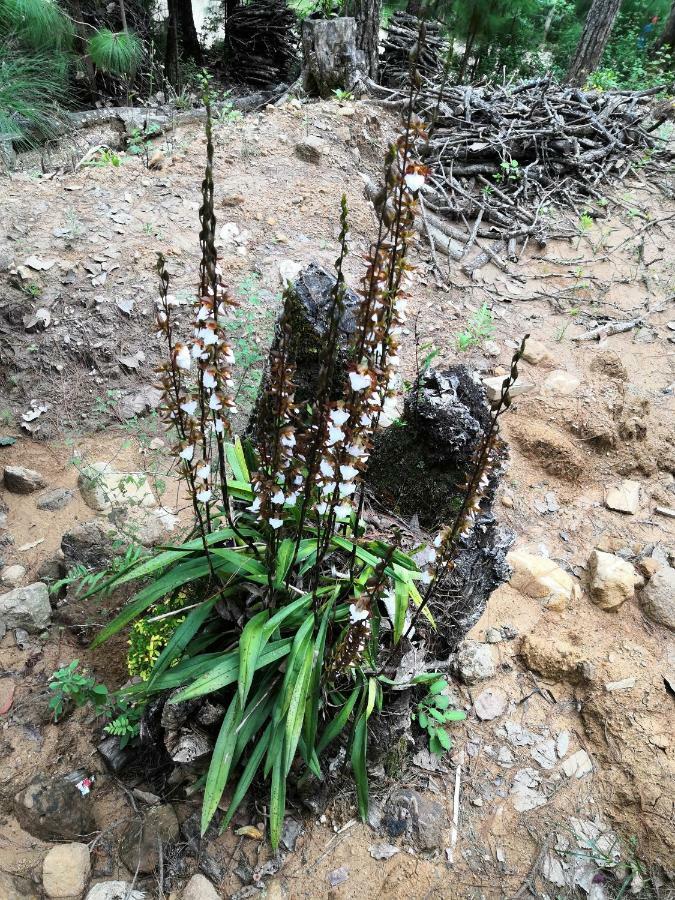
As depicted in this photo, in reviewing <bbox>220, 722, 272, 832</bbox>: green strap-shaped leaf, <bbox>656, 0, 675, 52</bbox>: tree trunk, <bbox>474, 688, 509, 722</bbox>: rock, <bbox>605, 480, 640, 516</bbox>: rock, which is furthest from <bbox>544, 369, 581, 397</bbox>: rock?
<bbox>656, 0, 675, 52</bbox>: tree trunk

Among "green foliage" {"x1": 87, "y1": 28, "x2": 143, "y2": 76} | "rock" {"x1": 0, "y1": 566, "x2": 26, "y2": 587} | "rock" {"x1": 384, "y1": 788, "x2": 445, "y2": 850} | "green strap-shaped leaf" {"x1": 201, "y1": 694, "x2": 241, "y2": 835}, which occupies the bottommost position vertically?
"rock" {"x1": 0, "y1": 566, "x2": 26, "y2": 587}

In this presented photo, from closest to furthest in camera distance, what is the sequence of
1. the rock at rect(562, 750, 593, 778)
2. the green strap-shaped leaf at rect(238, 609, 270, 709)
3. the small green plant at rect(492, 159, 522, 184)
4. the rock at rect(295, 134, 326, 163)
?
the green strap-shaped leaf at rect(238, 609, 270, 709) < the rock at rect(562, 750, 593, 778) < the rock at rect(295, 134, 326, 163) < the small green plant at rect(492, 159, 522, 184)

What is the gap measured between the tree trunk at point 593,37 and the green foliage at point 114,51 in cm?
714

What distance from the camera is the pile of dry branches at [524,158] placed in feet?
22.4

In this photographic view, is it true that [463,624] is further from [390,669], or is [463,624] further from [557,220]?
[557,220]

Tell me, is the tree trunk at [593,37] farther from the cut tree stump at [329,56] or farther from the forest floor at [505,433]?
the cut tree stump at [329,56]

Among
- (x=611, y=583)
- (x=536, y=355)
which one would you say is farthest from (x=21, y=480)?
(x=536, y=355)

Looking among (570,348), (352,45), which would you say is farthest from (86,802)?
(352,45)

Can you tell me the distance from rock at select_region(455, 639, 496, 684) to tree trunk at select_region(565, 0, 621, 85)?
1049cm

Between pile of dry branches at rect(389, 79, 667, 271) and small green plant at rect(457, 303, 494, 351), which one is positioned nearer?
small green plant at rect(457, 303, 494, 351)

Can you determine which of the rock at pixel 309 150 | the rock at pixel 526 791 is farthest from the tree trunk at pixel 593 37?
the rock at pixel 526 791

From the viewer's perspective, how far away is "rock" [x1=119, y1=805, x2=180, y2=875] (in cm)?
237

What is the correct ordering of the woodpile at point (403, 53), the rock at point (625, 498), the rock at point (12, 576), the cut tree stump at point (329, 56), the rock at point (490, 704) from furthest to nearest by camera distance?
the woodpile at point (403, 53)
the cut tree stump at point (329, 56)
the rock at point (625, 498)
the rock at point (12, 576)
the rock at point (490, 704)

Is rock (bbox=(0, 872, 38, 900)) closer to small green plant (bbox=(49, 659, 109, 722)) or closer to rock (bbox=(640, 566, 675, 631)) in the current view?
small green plant (bbox=(49, 659, 109, 722))
